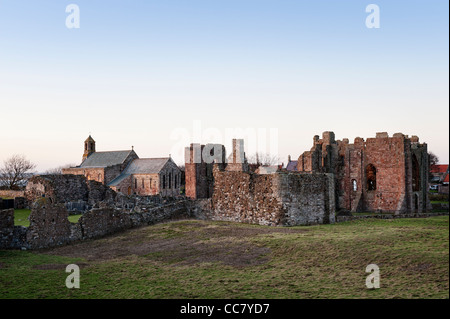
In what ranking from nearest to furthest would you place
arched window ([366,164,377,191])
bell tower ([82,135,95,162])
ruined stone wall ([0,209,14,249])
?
1. ruined stone wall ([0,209,14,249])
2. arched window ([366,164,377,191])
3. bell tower ([82,135,95,162])

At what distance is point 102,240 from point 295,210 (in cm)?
993

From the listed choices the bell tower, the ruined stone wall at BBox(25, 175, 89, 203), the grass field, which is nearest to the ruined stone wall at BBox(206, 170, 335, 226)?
the grass field

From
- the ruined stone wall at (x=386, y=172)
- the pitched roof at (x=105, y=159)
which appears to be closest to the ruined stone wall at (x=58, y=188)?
the pitched roof at (x=105, y=159)

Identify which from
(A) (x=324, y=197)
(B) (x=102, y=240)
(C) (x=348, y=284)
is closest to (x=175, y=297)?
(C) (x=348, y=284)

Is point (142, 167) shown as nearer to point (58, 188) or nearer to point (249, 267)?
point (58, 188)

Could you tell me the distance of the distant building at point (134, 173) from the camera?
69750 millimetres

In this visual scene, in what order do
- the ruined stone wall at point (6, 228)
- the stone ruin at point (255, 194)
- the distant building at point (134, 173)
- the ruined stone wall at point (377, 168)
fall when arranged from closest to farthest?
1. the ruined stone wall at point (6, 228)
2. the stone ruin at point (255, 194)
3. the ruined stone wall at point (377, 168)
4. the distant building at point (134, 173)

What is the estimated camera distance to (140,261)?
49.1 feet

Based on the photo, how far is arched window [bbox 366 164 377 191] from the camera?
41237 mm

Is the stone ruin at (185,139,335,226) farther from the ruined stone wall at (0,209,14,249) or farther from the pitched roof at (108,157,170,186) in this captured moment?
the pitched roof at (108,157,170,186)

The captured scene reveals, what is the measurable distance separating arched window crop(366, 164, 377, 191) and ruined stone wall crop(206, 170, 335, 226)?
20597 millimetres

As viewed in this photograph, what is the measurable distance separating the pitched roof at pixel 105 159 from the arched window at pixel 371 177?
47.7 meters

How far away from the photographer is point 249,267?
12.7m

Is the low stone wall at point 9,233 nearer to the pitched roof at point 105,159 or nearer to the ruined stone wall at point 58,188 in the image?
the ruined stone wall at point 58,188
